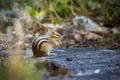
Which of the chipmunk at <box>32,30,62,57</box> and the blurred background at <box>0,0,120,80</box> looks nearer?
the chipmunk at <box>32,30,62,57</box>

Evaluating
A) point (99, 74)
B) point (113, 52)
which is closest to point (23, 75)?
point (99, 74)

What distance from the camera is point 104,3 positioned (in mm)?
10133

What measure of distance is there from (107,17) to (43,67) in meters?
4.05

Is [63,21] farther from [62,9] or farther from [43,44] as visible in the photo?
[43,44]

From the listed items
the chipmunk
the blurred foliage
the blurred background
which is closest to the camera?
the chipmunk

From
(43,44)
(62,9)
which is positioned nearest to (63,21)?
(62,9)

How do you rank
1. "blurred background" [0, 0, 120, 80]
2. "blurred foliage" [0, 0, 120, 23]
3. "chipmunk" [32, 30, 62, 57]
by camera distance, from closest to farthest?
"chipmunk" [32, 30, 62, 57] < "blurred background" [0, 0, 120, 80] < "blurred foliage" [0, 0, 120, 23]

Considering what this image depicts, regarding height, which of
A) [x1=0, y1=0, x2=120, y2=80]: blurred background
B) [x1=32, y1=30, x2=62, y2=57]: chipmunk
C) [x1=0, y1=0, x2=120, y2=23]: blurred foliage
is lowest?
[x1=32, y1=30, x2=62, y2=57]: chipmunk

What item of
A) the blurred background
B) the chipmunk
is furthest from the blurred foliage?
the chipmunk

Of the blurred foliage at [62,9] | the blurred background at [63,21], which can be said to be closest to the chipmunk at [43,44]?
the blurred background at [63,21]

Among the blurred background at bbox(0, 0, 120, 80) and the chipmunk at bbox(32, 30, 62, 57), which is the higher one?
the blurred background at bbox(0, 0, 120, 80)

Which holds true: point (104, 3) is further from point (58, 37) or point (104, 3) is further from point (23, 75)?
point (23, 75)

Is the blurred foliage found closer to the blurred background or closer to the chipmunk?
the blurred background

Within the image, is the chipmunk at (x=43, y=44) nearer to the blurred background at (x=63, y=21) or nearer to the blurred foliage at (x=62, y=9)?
the blurred background at (x=63, y=21)
